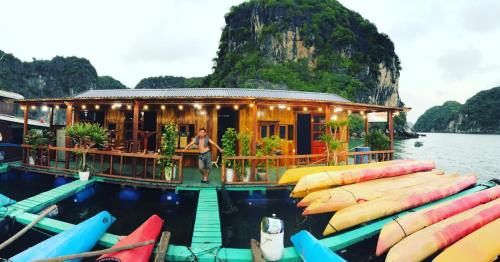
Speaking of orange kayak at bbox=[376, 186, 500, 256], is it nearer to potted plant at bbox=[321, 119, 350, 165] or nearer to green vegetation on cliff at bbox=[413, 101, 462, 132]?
potted plant at bbox=[321, 119, 350, 165]

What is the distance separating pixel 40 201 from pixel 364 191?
361 inches

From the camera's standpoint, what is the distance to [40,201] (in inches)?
249

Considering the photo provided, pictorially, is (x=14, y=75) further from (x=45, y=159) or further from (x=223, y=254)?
(x=223, y=254)

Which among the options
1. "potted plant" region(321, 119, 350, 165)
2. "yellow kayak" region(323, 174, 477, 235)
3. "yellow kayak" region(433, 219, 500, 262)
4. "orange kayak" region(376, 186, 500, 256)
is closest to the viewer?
"yellow kayak" region(433, 219, 500, 262)

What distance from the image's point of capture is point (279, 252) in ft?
13.1

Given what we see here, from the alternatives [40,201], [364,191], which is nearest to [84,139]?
[40,201]

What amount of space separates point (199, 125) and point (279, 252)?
8.87 metres

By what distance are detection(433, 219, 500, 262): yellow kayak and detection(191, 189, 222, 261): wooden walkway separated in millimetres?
3971

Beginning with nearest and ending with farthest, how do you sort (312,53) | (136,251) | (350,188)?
(136,251) < (350,188) < (312,53)

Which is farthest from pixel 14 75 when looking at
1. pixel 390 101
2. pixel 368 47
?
pixel 390 101

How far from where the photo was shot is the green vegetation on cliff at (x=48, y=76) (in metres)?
77.1

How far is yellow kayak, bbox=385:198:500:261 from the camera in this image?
436cm

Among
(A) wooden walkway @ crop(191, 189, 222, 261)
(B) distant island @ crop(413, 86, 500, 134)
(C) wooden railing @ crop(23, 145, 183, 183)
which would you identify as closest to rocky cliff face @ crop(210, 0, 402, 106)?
(C) wooden railing @ crop(23, 145, 183, 183)

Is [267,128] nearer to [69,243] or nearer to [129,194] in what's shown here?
[129,194]
